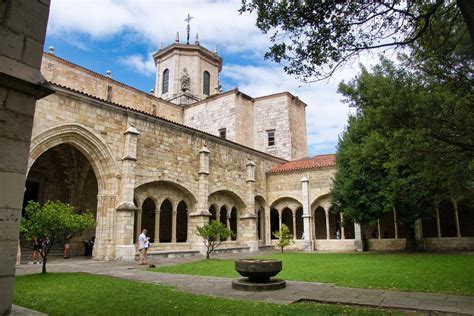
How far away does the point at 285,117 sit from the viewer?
91.9 feet

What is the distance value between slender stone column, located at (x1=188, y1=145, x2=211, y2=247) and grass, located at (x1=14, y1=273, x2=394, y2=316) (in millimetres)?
10105

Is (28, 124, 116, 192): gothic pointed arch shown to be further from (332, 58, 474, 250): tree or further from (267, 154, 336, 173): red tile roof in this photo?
(267, 154, 336, 173): red tile roof

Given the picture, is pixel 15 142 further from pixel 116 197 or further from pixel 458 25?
pixel 116 197

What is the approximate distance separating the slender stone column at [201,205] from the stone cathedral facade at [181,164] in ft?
0.17

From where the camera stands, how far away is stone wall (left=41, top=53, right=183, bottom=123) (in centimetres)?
1973

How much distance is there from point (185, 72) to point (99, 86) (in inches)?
313

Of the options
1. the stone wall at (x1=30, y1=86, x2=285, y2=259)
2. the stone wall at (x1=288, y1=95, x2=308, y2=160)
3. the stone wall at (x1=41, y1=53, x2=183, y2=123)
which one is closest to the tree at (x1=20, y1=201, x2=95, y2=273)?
the stone wall at (x1=30, y1=86, x2=285, y2=259)

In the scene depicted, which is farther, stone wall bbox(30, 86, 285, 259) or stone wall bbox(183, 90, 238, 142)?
stone wall bbox(183, 90, 238, 142)

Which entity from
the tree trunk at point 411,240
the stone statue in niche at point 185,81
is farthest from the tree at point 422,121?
the stone statue in niche at point 185,81

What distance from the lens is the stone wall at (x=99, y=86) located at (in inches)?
777

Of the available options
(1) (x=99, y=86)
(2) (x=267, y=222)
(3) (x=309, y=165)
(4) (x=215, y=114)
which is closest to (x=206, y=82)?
(4) (x=215, y=114)

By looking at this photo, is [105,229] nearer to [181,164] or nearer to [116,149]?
[116,149]

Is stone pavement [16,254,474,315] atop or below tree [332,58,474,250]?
below

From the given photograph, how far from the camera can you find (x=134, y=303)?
5.59 metres
